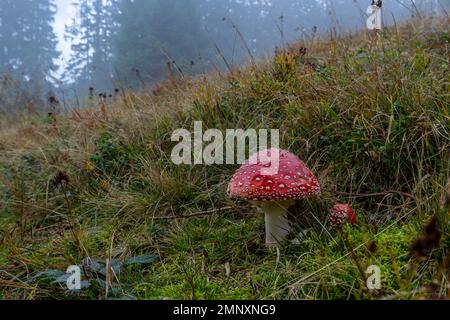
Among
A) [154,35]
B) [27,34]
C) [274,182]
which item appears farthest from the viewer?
[27,34]

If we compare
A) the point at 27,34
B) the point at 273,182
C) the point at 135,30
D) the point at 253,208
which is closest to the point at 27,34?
the point at 27,34

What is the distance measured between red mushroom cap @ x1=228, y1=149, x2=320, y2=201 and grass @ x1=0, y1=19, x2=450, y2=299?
0.88 feet

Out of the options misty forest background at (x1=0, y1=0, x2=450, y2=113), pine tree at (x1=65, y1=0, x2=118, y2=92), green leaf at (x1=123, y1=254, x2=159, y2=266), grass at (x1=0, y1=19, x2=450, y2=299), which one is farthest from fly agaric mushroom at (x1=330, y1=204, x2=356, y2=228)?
pine tree at (x1=65, y1=0, x2=118, y2=92)

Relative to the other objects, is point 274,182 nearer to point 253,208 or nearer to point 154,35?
point 253,208

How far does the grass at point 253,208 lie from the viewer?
65.2 inches

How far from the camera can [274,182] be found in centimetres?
179

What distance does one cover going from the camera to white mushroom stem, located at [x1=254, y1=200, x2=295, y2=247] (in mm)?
2008

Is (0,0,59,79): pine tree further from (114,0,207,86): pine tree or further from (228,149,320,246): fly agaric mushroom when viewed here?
(228,149,320,246): fly agaric mushroom

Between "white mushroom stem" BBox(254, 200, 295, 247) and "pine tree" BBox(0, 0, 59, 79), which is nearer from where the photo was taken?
"white mushroom stem" BBox(254, 200, 295, 247)

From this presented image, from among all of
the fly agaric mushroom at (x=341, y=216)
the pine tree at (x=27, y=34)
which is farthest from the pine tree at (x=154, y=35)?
the fly agaric mushroom at (x=341, y=216)

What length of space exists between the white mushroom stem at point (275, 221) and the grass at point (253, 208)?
87mm

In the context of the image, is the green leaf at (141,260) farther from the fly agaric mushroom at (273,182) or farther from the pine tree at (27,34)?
the pine tree at (27,34)

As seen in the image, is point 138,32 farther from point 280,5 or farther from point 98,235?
point 98,235
